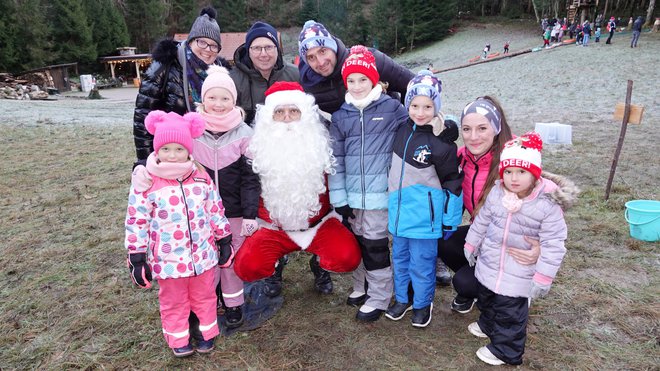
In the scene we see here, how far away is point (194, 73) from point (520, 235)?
2706 millimetres

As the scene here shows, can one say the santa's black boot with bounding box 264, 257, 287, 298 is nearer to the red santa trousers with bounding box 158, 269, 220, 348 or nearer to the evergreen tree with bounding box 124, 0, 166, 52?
the red santa trousers with bounding box 158, 269, 220, 348

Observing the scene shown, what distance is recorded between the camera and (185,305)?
9.25 feet

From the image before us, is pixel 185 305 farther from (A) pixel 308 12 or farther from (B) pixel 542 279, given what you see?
(A) pixel 308 12

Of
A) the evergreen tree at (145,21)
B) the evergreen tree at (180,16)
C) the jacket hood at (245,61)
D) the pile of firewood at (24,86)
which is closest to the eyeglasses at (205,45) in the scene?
the jacket hood at (245,61)

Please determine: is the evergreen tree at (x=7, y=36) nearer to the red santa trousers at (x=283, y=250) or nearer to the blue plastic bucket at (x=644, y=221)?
the red santa trousers at (x=283, y=250)

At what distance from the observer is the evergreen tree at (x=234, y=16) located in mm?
54719

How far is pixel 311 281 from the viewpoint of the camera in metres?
3.83

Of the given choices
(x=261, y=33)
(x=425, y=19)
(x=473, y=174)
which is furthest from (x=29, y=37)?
(x=473, y=174)

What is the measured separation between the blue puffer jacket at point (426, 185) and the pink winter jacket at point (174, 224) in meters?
1.32

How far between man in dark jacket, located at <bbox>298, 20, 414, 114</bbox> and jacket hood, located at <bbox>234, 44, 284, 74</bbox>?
191 mm

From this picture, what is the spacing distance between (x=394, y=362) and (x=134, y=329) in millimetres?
1955

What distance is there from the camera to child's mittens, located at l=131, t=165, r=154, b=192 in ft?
8.14

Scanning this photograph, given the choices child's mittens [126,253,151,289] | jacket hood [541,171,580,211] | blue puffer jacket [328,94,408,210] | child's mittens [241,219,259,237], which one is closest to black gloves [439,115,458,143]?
blue puffer jacket [328,94,408,210]

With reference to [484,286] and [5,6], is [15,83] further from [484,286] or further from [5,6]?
[484,286]
